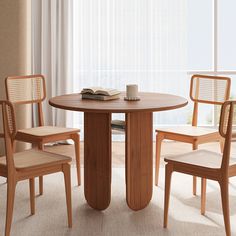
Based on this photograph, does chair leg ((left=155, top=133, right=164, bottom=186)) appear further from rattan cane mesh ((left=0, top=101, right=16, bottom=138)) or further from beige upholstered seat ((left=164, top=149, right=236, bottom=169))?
rattan cane mesh ((left=0, top=101, right=16, bottom=138))

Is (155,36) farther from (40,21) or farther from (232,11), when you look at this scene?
(232,11)

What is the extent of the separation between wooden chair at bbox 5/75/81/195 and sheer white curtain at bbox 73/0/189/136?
5.29 ft

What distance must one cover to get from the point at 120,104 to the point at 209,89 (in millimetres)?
1112

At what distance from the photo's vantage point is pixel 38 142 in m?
4.44

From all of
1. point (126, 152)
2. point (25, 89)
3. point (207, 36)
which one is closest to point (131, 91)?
point (126, 152)

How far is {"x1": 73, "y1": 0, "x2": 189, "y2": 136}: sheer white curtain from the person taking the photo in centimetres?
641

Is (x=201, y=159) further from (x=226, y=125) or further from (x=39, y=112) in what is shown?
(x=39, y=112)

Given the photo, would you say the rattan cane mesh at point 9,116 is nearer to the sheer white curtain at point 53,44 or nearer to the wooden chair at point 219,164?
the wooden chair at point 219,164

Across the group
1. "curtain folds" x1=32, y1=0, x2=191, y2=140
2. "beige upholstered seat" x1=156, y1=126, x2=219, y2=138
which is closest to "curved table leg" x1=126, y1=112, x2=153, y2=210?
"beige upholstered seat" x1=156, y1=126, x2=219, y2=138

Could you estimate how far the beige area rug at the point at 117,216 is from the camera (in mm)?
3832

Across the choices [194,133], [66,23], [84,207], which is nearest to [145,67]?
[66,23]

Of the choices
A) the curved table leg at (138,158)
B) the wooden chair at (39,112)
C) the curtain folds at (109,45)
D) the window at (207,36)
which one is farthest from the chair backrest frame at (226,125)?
the window at (207,36)

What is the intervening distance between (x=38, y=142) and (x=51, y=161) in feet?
2.31

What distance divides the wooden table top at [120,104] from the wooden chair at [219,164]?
1.21ft
